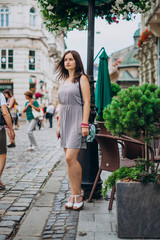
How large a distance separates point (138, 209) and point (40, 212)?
150 centimetres

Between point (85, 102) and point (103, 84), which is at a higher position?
point (103, 84)

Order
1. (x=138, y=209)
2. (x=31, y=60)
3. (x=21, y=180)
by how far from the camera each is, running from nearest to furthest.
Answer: (x=138, y=209) < (x=21, y=180) < (x=31, y=60)

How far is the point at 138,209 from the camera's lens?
11.2 ft

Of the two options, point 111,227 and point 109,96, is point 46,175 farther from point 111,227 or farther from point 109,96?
point 111,227

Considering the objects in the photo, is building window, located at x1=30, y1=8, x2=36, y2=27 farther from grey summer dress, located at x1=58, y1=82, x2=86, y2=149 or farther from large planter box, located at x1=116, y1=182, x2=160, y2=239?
large planter box, located at x1=116, y1=182, x2=160, y2=239

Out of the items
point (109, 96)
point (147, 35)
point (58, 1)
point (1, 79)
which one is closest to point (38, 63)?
point (1, 79)

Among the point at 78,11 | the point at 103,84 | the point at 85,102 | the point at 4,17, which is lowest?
the point at 85,102

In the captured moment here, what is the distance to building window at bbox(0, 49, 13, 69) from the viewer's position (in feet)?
120

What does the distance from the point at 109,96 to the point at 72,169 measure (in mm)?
3973

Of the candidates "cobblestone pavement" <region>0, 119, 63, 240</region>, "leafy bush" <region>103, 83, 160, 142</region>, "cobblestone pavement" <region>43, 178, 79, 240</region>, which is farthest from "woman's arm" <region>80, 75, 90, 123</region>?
"cobblestone pavement" <region>0, 119, 63, 240</region>

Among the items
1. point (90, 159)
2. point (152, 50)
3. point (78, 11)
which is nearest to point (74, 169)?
point (90, 159)

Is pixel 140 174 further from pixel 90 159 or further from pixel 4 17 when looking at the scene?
pixel 4 17

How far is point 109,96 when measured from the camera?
8164 millimetres

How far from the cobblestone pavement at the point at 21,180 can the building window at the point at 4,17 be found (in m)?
28.6
